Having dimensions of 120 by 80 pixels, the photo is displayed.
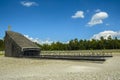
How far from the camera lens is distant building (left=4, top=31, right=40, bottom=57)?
45844 millimetres

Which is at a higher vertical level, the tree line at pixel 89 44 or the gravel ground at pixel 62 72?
the tree line at pixel 89 44

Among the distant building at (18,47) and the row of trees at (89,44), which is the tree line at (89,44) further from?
the distant building at (18,47)

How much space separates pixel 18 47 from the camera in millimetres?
46188

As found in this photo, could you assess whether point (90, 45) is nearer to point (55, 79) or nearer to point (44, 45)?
point (44, 45)

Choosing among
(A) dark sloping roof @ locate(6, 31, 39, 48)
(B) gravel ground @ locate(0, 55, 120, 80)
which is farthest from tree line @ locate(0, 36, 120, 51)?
(B) gravel ground @ locate(0, 55, 120, 80)

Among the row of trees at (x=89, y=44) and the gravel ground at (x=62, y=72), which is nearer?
the gravel ground at (x=62, y=72)

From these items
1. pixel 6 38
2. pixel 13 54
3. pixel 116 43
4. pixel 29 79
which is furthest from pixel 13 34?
pixel 116 43

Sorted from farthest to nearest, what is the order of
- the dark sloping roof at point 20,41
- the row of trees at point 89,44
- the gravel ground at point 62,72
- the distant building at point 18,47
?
1. the row of trees at point 89,44
2. the dark sloping roof at point 20,41
3. the distant building at point 18,47
4. the gravel ground at point 62,72

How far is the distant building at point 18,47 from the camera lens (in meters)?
45.8

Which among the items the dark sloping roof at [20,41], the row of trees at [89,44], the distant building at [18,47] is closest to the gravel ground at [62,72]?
the distant building at [18,47]

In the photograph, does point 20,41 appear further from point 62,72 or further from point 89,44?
point 89,44

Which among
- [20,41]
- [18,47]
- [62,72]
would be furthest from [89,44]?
[62,72]

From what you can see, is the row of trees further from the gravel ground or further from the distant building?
the gravel ground

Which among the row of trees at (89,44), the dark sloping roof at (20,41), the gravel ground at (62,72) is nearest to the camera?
the gravel ground at (62,72)
